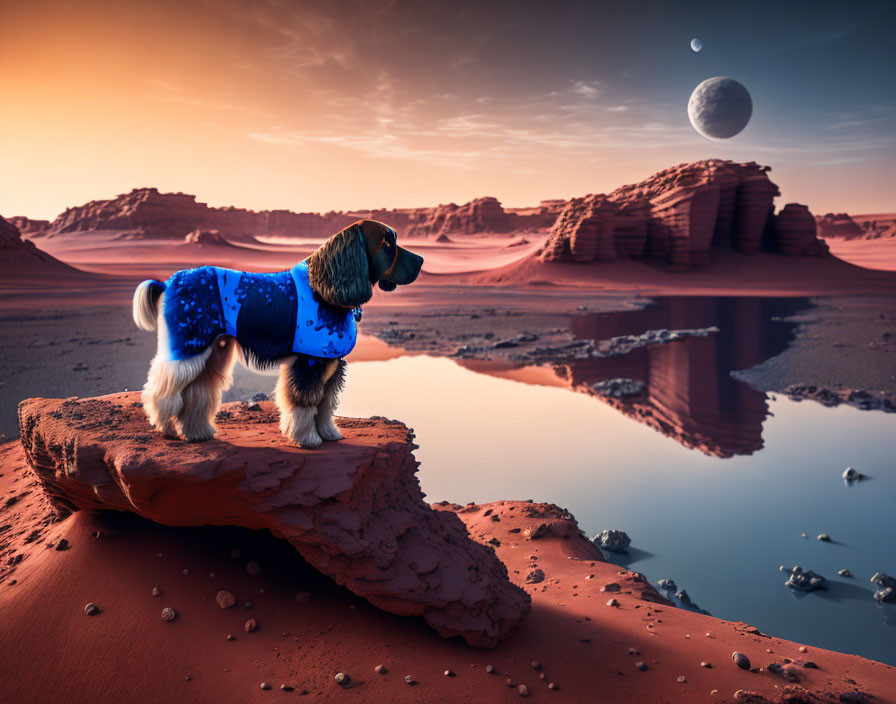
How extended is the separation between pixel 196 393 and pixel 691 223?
150ft

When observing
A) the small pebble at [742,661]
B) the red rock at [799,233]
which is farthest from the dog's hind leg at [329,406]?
the red rock at [799,233]

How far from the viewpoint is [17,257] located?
1240 inches

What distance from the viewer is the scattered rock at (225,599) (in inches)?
146

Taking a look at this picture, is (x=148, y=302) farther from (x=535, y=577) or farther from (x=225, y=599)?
(x=535, y=577)

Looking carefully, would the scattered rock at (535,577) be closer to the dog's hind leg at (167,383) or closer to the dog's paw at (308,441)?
the dog's paw at (308,441)

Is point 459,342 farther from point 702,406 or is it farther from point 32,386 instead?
point 32,386

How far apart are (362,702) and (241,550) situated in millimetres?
1575

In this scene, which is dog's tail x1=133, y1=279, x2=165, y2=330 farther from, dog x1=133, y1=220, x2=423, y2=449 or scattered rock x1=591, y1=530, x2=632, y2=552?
scattered rock x1=591, y1=530, x2=632, y2=552

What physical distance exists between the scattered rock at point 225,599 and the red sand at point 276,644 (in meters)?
0.05

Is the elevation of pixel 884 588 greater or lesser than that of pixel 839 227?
lesser

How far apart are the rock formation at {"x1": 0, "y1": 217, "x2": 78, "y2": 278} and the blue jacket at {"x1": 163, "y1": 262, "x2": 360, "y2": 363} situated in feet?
109

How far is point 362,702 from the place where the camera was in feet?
10.1

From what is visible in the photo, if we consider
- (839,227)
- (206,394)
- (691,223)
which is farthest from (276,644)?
(839,227)

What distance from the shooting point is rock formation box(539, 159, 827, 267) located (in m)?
43.9
